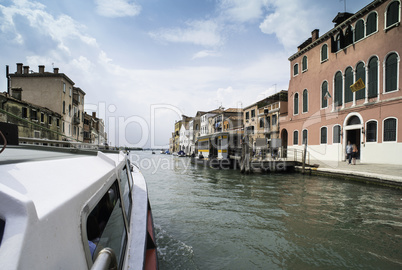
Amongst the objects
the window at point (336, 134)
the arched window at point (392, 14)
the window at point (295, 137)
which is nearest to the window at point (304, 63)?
the window at point (295, 137)

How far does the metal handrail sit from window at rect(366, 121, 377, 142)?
638 inches

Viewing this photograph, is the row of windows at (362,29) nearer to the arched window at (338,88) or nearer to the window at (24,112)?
the arched window at (338,88)

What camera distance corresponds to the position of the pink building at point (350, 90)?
1259 cm

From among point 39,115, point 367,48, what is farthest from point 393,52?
point 39,115

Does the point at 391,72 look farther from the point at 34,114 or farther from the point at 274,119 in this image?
the point at 34,114

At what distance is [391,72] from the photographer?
12.7m

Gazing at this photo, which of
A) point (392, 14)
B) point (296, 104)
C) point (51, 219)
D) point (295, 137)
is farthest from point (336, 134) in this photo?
point (51, 219)

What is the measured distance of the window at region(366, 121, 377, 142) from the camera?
13372mm

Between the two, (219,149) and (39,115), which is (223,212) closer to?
(219,149)

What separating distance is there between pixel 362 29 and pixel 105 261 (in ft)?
61.5

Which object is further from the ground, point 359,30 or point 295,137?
point 359,30

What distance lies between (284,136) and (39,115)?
72.7 feet

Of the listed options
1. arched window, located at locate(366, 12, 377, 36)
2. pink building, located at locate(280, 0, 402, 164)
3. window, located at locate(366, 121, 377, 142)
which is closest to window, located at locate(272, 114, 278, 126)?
pink building, located at locate(280, 0, 402, 164)

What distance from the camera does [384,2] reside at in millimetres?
13062
